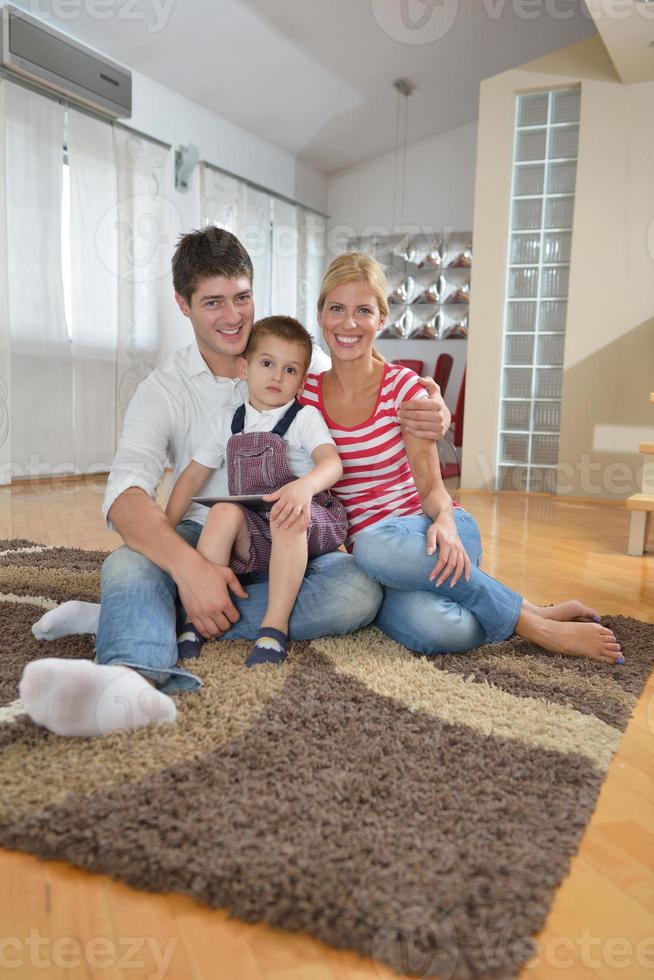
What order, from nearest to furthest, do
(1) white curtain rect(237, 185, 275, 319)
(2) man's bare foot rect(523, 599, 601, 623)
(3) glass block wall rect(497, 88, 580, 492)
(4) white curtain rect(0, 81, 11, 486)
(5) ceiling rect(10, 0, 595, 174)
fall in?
(2) man's bare foot rect(523, 599, 601, 623)
(4) white curtain rect(0, 81, 11, 486)
(5) ceiling rect(10, 0, 595, 174)
(3) glass block wall rect(497, 88, 580, 492)
(1) white curtain rect(237, 185, 275, 319)

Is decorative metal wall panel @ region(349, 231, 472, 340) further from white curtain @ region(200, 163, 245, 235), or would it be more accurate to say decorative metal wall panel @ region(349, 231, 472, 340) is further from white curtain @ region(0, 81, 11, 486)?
white curtain @ region(0, 81, 11, 486)

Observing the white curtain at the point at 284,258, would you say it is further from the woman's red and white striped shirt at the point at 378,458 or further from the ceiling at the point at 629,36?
the woman's red and white striped shirt at the point at 378,458

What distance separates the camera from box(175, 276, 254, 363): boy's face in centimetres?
164

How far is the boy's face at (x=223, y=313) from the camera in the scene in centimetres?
164

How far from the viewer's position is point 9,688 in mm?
1301

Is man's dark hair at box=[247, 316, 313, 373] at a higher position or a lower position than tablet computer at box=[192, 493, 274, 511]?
higher

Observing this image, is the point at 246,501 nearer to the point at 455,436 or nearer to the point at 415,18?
the point at 415,18

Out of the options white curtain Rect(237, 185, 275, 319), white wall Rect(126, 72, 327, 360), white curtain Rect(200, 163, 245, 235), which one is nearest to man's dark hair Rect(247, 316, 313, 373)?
white wall Rect(126, 72, 327, 360)

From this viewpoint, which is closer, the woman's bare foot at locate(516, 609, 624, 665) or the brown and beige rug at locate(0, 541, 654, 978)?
the brown and beige rug at locate(0, 541, 654, 978)

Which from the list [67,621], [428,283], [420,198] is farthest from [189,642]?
[420,198]

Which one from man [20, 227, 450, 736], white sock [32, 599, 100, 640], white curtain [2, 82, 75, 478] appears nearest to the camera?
man [20, 227, 450, 736]

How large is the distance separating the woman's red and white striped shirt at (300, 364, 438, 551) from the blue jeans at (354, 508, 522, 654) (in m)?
0.10

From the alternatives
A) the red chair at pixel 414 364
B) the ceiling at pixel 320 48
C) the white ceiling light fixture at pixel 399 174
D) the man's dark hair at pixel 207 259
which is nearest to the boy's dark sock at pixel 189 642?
the man's dark hair at pixel 207 259

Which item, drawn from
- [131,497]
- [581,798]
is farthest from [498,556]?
[581,798]
